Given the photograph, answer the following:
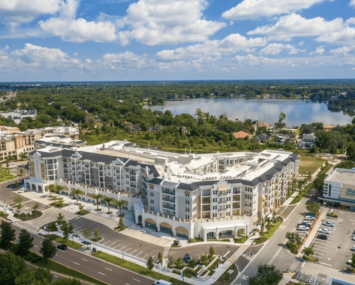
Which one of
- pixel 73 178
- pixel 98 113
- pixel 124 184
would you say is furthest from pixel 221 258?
pixel 98 113

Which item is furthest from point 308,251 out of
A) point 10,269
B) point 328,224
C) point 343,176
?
point 10,269

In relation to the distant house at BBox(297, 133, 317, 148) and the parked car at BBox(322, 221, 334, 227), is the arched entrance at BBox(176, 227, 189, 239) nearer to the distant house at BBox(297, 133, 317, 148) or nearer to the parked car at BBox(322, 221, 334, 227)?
the parked car at BBox(322, 221, 334, 227)

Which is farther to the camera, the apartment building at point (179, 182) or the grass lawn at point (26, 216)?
the grass lawn at point (26, 216)

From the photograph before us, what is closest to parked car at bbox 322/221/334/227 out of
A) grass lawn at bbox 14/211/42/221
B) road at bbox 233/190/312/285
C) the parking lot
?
the parking lot

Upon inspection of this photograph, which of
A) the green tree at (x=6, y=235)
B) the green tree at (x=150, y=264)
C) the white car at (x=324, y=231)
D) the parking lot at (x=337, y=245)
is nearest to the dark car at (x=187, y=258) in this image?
the green tree at (x=150, y=264)

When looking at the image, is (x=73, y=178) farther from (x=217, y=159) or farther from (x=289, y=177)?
(x=289, y=177)

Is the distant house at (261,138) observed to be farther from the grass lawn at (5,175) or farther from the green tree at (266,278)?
the green tree at (266,278)
